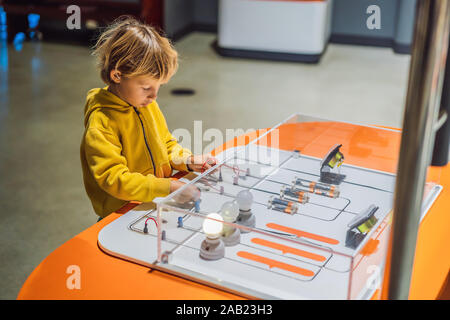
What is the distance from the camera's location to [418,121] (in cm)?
88

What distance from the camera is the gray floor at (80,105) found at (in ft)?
10.3

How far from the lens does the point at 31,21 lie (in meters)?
7.01

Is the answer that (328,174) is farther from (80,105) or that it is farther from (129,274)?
(80,105)

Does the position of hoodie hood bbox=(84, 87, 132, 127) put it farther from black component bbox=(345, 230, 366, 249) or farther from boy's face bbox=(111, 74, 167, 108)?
black component bbox=(345, 230, 366, 249)

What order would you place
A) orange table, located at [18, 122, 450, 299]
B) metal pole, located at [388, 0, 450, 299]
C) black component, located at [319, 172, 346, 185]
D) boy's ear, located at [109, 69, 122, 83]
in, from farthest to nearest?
1. black component, located at [319, 172, 346, 185]
2. boy's ear, located at [109, 69, 122, 83]
3. orange table, located at [18, 122, 450, 299]
4. metal pole, located at [388, 0, 450, 299]

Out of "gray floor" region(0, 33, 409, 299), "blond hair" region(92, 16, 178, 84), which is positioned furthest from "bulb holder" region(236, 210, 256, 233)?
"gray floor" region(0, 33, 409, 299)

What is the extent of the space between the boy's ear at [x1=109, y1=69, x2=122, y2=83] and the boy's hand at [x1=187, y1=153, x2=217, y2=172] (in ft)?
1.29

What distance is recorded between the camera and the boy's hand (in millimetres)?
1879

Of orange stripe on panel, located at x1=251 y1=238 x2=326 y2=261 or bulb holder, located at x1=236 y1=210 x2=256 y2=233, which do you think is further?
bulb holder, located at x1=236 y1=210 x2=256 y2=233

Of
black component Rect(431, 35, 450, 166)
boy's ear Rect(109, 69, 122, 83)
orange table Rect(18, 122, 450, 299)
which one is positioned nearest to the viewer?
orange table Rect(18, 122, 450, 299)

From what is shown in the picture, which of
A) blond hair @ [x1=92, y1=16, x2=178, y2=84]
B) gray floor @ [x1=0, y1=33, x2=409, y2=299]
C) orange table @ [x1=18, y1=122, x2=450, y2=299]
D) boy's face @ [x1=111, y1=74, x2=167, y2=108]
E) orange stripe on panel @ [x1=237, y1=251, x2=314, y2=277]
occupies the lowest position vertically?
gray floor @ [x1=0, y1=33, x2=409, y2=299]

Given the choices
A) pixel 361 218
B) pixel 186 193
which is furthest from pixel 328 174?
pixel 186 193

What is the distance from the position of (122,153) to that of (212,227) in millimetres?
531

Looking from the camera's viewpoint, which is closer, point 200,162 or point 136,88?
point 136,88
